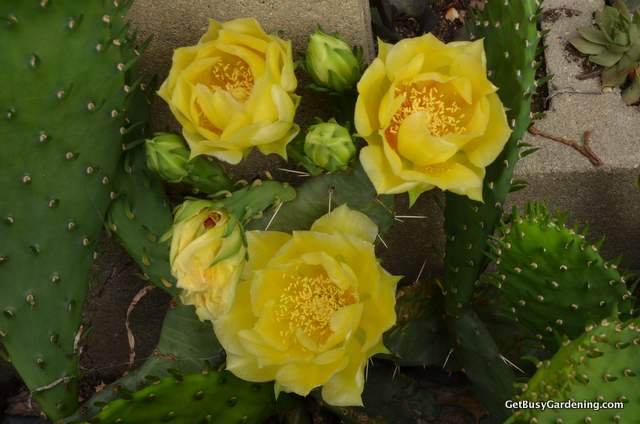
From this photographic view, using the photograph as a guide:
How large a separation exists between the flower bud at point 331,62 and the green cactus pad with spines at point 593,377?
1.26ft

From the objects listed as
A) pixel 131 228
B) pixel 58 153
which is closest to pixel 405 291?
pixel 131 228

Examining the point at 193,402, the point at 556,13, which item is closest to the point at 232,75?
the point at 193,402

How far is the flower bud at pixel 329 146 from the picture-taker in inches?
32.1

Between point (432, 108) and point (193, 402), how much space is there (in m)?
0.45

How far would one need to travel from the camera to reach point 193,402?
91 cm

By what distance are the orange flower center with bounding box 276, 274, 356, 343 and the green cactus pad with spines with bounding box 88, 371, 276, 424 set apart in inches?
5.4

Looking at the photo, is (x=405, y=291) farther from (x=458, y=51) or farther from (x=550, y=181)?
(x=458, y=51)

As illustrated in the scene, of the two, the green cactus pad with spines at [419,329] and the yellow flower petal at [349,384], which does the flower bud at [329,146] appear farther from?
the green cactus pad with spines at [419,329]

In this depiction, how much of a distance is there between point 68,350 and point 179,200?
0.31 m

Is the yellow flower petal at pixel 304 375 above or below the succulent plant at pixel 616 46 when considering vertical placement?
below

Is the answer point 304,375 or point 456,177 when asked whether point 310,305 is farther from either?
point 456,177

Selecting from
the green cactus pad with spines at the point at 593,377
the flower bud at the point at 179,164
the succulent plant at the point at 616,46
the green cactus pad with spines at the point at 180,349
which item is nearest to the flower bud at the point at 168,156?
the flower bud at the point at 179,164

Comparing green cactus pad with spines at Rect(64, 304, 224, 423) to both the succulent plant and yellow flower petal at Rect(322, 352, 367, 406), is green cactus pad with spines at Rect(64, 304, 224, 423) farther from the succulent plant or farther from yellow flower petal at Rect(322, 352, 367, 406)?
the succulent plant

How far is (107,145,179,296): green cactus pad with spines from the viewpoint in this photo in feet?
3.15
